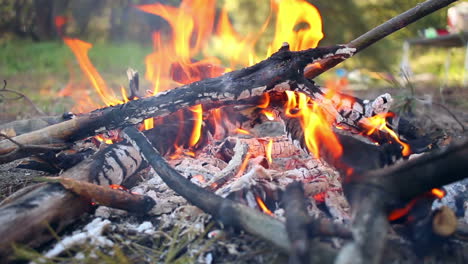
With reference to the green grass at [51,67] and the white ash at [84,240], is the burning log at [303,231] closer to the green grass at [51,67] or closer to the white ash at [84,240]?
the white ash at [84,240]

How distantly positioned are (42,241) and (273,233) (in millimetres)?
1170

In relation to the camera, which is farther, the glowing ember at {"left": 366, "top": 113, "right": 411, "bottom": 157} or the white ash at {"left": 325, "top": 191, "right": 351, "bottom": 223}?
the glowing ember at {"left": 366, "top": 113, "right": 411, "bottom": 157}

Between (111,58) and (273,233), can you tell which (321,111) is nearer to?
(273,233)

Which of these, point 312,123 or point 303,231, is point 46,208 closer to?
point 303,231

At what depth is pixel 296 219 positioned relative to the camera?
1.77 metres

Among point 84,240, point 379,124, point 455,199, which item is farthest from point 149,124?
point 455,199

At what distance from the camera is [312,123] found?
2551 millimetres

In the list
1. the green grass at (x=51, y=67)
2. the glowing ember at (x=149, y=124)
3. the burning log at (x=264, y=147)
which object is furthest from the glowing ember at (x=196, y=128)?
the green grass at (x=51, y=67)

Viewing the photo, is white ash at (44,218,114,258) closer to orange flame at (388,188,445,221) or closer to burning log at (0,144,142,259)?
burning log at (0,144,142,259)

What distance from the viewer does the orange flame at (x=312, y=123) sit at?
7.69ft

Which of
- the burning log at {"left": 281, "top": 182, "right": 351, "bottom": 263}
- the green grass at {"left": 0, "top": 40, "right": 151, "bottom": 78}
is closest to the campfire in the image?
the burning log at {"left": 281, "top": 182, "right": 351, "bottom": 263}

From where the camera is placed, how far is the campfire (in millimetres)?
1747

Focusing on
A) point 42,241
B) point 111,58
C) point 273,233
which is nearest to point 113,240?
point 42,241

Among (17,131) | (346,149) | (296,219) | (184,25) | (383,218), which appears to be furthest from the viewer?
(184,25)
